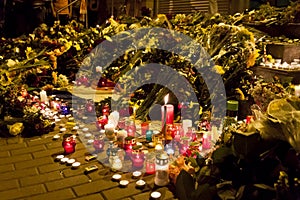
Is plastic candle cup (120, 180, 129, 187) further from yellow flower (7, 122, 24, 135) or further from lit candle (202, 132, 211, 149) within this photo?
yellow flower (7, 122, 24, 135)

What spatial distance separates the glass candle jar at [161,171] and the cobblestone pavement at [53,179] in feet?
0.16

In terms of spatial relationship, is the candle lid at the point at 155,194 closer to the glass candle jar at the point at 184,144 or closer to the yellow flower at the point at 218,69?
the glass candle jar at the point at 184,144

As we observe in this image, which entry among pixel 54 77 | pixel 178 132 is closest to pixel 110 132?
pixel 178 132

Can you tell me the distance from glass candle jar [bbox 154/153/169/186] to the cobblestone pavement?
1.9 inches

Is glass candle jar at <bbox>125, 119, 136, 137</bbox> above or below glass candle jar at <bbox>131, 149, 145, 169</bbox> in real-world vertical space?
above

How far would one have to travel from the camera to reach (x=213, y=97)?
3.90 meters

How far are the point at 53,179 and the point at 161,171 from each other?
92 centimetres

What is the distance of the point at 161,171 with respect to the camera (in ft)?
8.64

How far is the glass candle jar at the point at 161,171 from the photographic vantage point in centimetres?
260

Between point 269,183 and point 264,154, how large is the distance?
0.13 metres

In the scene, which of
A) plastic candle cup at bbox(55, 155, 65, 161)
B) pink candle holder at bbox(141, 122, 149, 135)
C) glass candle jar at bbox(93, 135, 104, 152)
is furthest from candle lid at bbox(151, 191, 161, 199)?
pink candle holder at bbox(141, 122, 149, 135)

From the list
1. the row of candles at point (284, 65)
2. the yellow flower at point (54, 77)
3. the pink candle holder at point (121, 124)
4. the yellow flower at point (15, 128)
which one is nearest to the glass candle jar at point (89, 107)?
the pink candle holder at point (121, 124)

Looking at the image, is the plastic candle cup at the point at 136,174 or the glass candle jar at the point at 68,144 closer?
the plastic candle cup at the point at 136,174

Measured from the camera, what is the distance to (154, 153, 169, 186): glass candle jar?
2598mm
